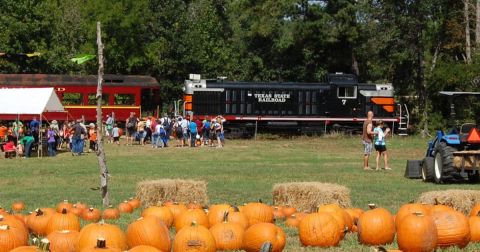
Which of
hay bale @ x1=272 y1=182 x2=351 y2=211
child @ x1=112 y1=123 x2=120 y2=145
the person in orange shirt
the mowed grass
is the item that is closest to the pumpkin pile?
the mowed grass

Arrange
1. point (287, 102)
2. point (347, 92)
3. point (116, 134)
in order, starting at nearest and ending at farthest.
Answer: point (116, 134)
point (287, 102)
point (347, 92)

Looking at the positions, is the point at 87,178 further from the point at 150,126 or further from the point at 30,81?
the point at 30,81

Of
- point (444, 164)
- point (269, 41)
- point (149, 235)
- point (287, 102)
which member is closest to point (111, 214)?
point (149, 235)

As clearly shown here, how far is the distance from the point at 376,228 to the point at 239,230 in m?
1.57

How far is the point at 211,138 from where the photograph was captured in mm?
38719

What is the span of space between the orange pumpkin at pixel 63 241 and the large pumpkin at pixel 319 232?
259cm

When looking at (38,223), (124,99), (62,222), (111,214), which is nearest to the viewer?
(62,222)

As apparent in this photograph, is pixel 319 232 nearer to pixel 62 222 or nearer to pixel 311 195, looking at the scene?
pixel 62 222

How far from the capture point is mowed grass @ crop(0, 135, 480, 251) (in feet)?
50.7

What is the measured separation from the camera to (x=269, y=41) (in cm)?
6166

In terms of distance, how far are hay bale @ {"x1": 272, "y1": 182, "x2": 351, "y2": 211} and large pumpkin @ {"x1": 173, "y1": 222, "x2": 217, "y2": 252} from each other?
15.4 feet

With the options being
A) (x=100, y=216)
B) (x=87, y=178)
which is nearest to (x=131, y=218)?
(x=100, y=216)

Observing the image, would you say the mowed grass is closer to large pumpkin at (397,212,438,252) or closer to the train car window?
large pumpkin at (397,212,438,252)

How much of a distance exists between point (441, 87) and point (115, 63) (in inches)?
1069
